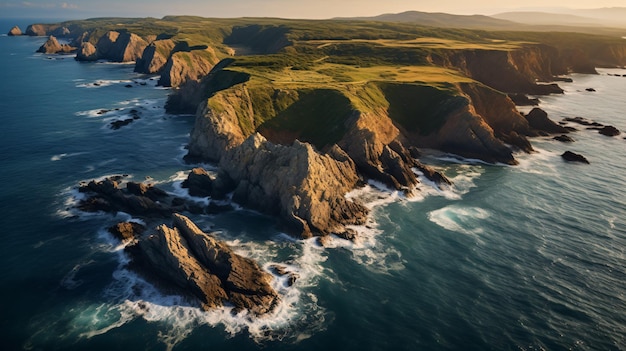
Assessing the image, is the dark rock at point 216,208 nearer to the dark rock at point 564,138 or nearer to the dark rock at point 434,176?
the dark rock at point 434,176

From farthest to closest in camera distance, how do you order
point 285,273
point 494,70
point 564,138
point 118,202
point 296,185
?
point 494,70 → point 564,138 → point 118,202 → point 296,185 → point 285,273

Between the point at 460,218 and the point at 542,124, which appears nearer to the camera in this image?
the point at 460,218

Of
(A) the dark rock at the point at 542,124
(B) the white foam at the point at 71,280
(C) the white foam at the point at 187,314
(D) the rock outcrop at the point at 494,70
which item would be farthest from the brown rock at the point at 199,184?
(D) the rock outcrop at the point at 494,70

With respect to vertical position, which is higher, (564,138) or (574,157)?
(564,138)

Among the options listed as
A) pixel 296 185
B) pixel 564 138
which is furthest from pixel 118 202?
pixel 564 138

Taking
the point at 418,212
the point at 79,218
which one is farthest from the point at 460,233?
the point at 79,218

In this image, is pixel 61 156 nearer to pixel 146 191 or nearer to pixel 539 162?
pixel 146 191

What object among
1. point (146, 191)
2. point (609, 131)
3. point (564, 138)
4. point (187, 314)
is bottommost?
point (187, 314)
